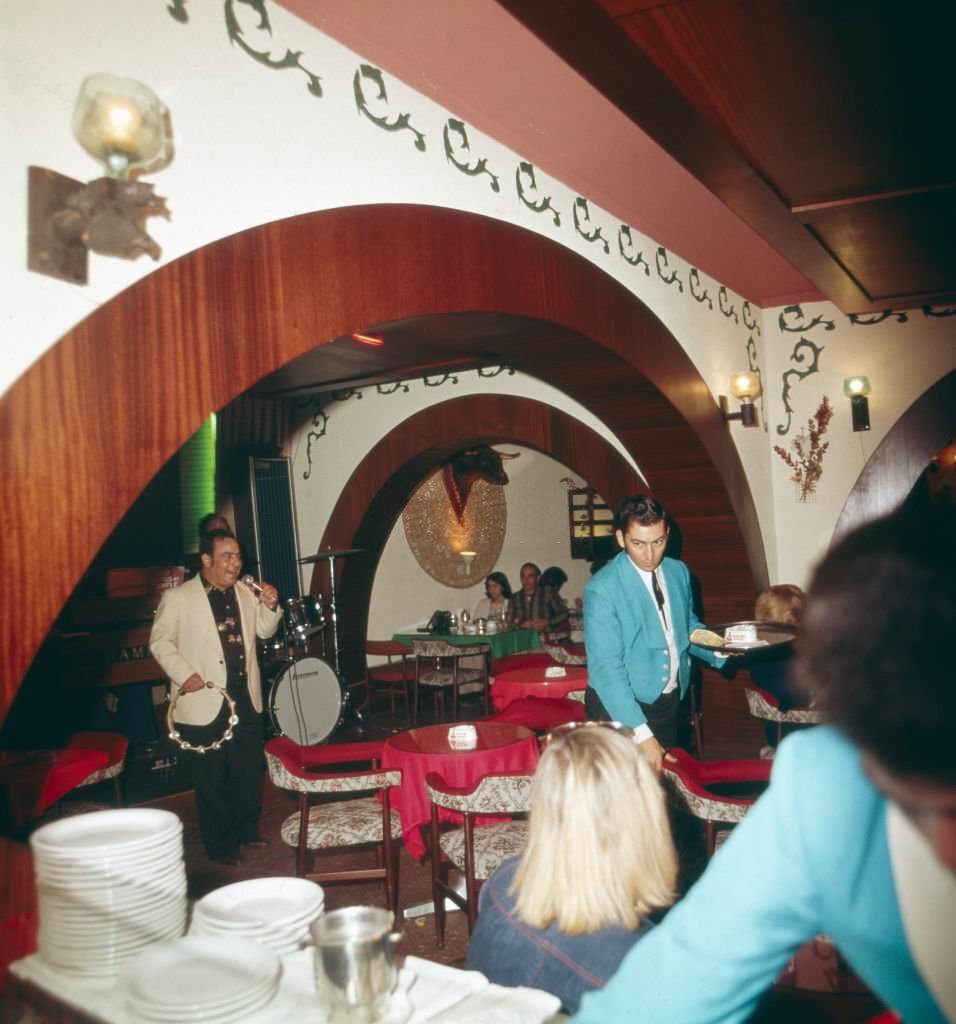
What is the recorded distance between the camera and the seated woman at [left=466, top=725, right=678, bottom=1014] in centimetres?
155

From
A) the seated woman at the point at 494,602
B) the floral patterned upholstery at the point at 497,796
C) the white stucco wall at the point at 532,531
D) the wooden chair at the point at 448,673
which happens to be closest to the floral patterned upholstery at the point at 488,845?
the floral patterned upholstery at the point at 497,796

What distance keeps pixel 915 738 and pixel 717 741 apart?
606 centimetres

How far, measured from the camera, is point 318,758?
3.94 m

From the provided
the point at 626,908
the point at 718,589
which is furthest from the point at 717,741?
the point at 626,908

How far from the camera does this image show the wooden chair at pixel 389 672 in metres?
7.95

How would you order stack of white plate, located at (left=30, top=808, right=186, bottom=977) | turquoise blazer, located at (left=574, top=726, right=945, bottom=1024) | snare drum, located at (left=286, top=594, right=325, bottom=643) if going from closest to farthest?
turquoise blazer, located at (left=574, top=726, right=945, bottom=1024)
stack of white plate, located at (left=30, top=808, right=186, bottom=977)
snare drum, located at (left=286, top=594, right=325, bottom=643)

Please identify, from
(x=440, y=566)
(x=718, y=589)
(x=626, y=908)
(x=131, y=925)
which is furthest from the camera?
(x=440, y=566)

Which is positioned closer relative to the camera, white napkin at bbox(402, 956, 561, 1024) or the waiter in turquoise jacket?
white napkin at bbox(402, 956, 561, 1024)

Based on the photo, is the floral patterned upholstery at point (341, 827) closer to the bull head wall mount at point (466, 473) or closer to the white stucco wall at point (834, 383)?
the white stucco wall at point (834, 383)

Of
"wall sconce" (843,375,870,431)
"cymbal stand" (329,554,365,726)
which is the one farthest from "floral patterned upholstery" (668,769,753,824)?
"cymbal stand" (329,554,365,726)

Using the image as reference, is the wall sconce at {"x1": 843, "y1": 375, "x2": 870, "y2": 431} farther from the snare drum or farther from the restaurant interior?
the snare drum

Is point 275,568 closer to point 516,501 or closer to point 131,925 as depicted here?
point 516,501

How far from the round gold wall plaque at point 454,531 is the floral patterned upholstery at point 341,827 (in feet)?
18.7

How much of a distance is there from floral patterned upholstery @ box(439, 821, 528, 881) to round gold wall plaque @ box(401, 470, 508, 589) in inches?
237
